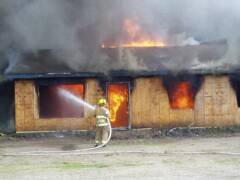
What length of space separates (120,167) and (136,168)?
1.42 feet

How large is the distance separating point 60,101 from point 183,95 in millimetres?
4530

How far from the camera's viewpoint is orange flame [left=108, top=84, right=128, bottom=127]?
707 inches

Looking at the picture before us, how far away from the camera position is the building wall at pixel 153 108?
56.9 ft

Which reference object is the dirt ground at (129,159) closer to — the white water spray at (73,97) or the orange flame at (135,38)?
the white water spray at (73,97)

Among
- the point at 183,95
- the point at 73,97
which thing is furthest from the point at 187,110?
the point at 73,97

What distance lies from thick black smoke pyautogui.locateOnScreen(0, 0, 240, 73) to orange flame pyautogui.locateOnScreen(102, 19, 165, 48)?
0.96ft

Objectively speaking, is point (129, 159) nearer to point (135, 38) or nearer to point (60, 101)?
point (60, 101)

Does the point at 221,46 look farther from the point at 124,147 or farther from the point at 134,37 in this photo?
the point at 124,147

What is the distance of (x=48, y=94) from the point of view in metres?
17.9

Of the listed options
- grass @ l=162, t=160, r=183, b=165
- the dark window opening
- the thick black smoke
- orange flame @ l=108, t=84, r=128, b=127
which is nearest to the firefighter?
the thick black smoke

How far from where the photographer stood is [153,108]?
17734mm

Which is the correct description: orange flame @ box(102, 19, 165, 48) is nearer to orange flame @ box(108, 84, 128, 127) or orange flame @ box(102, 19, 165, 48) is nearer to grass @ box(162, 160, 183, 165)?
orange flame @ box(108, 84, 128, 127)

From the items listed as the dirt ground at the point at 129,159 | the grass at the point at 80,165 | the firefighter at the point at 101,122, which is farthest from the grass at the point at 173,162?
the firefighter at the point at 101,122

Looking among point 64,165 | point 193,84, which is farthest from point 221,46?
point 64,165
